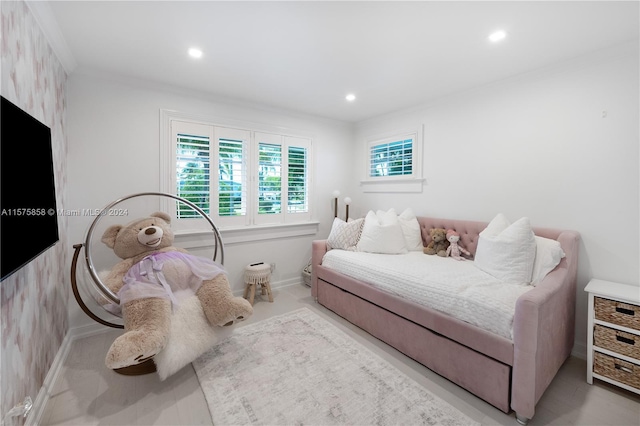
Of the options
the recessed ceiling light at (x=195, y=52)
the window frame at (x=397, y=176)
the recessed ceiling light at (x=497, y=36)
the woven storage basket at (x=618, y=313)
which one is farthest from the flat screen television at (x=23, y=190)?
the window frame at (x=397, y=176)

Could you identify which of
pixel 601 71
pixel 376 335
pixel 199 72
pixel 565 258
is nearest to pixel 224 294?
pixel 376 335

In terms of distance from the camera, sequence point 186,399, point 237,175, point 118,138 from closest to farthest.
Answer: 1. point 186,399
2. point 118,138
3. point 237,175

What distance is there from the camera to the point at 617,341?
181 centimetres

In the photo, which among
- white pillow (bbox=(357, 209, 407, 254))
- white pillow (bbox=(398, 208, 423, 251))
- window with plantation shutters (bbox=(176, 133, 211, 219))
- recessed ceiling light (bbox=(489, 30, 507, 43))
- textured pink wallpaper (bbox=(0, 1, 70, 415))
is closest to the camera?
textured pink wallpaper (bbox=(0, 1, 70, 415))

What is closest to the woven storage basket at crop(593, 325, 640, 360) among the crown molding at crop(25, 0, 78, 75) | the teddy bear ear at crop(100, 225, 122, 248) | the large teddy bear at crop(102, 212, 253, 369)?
the large teddy bear at crop(102, 212, 253, 369)

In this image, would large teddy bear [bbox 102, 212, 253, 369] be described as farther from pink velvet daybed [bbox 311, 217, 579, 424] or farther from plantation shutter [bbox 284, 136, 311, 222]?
plantation shutter [bbox 284, 136, 311, 222]

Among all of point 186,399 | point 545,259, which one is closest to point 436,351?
point 545,259

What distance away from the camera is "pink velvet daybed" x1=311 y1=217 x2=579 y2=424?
155cm

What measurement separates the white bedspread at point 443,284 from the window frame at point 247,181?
1.03m

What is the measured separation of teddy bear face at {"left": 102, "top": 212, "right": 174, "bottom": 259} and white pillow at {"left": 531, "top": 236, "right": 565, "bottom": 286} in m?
3.05

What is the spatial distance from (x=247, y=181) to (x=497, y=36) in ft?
9.13

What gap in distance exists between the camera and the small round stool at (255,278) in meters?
3.21

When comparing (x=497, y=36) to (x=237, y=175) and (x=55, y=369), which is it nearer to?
(x=237, y=175)

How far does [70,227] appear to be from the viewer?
2494mm
